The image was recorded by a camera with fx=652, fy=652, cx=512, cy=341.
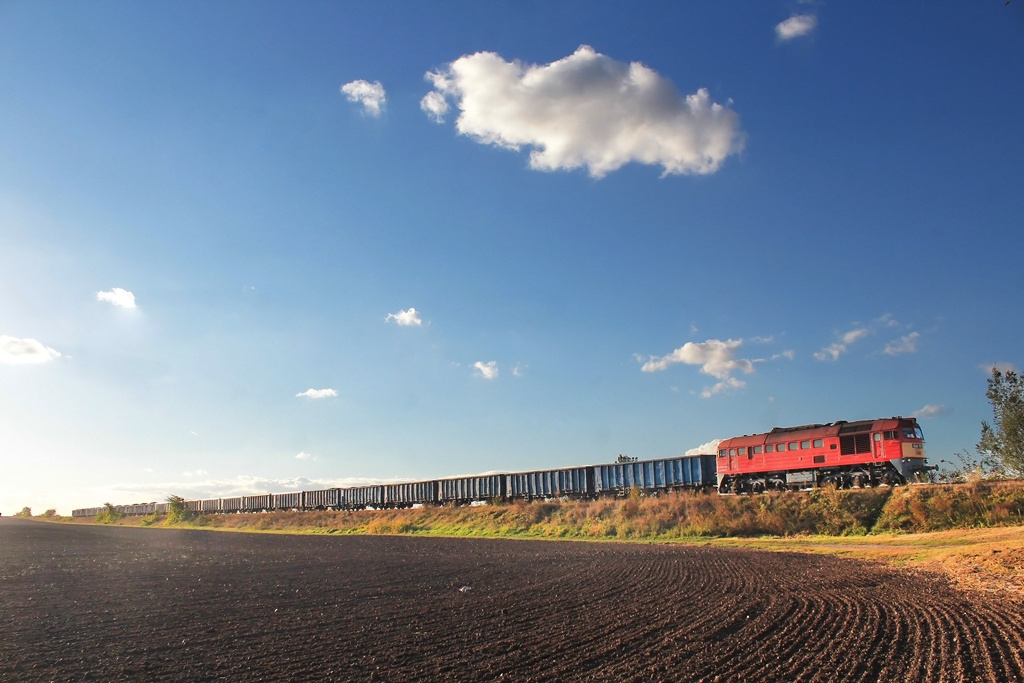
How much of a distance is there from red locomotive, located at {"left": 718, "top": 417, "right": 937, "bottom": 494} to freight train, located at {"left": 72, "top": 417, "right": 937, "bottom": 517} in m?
0.04

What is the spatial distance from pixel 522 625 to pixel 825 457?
90.8 feet

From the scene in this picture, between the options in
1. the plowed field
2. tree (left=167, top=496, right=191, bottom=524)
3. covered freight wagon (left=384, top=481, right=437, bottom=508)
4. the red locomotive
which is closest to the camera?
the plowed field

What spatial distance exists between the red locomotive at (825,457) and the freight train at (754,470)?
43 millimetres

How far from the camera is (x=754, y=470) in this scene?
1451 inches

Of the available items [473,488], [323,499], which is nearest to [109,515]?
[323,499]

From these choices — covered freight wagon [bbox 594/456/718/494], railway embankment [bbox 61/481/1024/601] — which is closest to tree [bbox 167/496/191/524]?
railway embankment [bbox 61/481/1024/601]

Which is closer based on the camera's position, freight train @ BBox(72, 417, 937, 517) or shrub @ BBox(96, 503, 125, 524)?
freight train @ BBox(72, 417, 937, 517)

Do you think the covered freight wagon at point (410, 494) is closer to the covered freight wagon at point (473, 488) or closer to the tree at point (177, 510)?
the covered freight wagon at point (473, 488)

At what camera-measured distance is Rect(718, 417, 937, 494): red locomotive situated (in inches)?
1232

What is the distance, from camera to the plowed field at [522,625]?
8.59 meters

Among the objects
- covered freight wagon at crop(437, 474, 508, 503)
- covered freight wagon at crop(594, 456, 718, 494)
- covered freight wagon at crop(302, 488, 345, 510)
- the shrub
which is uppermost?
covered freight wagon at crop(594, 456, 718, 494)

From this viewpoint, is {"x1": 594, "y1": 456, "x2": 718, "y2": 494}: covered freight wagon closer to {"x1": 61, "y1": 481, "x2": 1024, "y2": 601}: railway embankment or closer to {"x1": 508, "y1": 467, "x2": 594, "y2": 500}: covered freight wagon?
{"x1": 508, "y1": 467, "x2": 594, "y2": 500}: covered freight wagon

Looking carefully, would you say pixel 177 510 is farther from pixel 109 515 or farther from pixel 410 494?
pixel 410 494

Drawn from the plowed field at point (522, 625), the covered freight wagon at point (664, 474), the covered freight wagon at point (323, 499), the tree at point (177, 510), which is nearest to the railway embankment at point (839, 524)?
the plowed field at point (522, 625)
